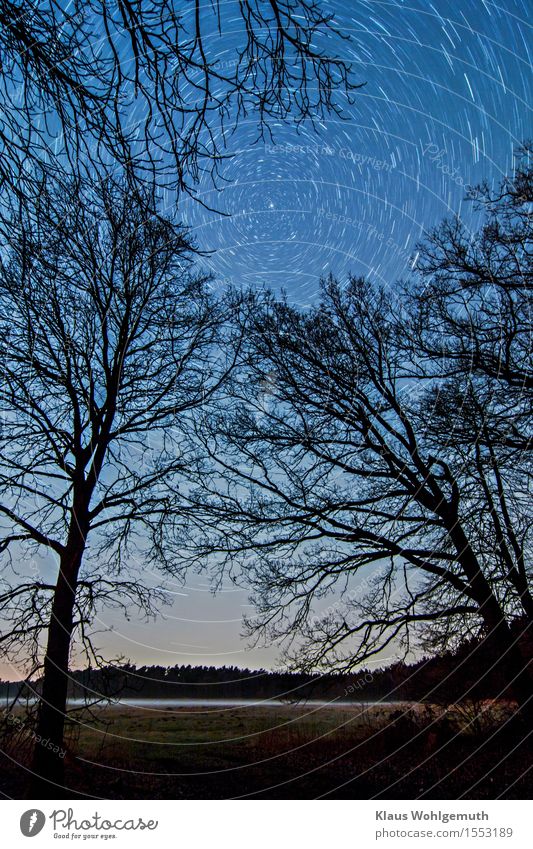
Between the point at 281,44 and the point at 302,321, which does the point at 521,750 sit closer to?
the point at 302,321

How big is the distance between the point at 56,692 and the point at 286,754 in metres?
2.30

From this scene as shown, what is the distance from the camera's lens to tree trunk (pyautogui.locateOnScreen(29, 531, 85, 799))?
4191 millimetres

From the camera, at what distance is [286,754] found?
5.02 metres

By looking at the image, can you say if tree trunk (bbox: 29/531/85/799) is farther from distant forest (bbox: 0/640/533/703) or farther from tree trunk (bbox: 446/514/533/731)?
tree trunk (bbox: 446/514/533/731)

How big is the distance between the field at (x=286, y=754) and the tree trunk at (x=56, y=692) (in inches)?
5.0

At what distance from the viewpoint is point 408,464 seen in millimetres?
7062

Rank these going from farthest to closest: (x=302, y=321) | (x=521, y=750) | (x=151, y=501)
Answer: (x=302, y=321) → (x=151, y=501) → (x=521, y=750)

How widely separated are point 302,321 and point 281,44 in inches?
187

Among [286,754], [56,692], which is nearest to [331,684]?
[286,754]

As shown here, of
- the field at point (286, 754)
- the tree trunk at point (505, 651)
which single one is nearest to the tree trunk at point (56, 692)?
the field at point (286, 754)

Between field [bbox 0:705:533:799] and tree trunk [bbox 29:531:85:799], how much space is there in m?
0.13

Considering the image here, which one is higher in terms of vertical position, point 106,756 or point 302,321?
point 302,321

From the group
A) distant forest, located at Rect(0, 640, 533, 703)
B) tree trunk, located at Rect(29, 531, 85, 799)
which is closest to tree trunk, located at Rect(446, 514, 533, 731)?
distant forest, located at Rect(0, 640, 533, 703)
